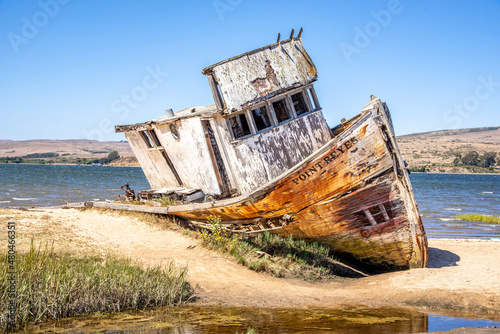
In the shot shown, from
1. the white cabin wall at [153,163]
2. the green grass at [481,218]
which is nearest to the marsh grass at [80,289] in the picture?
the white cabin wall at [153,163]

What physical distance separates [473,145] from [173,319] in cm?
10794

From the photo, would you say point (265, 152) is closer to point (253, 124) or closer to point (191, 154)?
point (253, 124)

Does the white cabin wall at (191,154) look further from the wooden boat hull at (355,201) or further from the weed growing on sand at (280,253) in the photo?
the wooden boat hull at (355,201)

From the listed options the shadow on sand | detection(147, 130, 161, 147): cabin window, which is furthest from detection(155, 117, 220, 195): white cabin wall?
the shadow on sand

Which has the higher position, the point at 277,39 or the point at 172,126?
the point at 277,39

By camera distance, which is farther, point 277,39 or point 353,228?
point 277,39

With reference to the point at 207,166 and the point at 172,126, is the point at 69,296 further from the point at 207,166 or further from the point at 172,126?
the point at 172,126

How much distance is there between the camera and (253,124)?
883cm

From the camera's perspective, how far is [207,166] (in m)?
9.98

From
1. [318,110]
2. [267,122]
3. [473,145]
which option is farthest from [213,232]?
[473,145]

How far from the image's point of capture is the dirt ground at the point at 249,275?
6.81 metres

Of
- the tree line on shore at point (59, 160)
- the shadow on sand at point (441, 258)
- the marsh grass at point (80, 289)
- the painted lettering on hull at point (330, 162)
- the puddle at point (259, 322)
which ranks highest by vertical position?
the tree line on shore at point (59, 160)

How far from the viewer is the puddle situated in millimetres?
5332

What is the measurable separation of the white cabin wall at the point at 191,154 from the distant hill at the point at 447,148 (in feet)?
256
